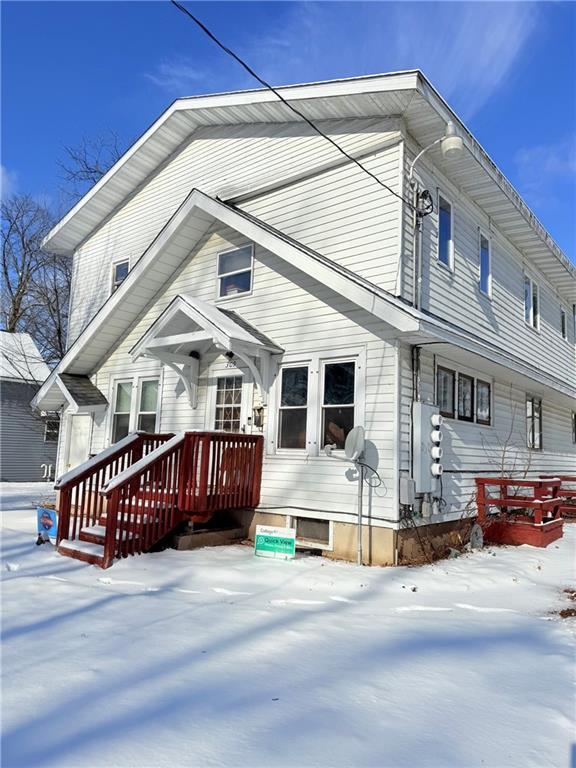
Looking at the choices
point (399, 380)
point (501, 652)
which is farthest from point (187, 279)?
point (501, 652)

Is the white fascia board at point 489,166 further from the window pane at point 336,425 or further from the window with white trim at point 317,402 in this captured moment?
the window pane at point 336,425

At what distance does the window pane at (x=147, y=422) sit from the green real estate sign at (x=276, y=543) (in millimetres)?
4203

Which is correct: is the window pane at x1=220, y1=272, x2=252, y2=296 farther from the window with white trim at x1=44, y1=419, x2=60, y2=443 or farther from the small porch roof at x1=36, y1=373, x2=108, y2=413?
the window with white trim at x1=44, y1=419, x2=60, y2=443

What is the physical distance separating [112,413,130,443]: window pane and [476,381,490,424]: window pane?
687 centimetres

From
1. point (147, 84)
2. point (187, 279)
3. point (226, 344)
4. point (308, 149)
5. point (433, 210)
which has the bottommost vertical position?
point (226, 344)

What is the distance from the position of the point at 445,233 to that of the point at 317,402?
3.72 m

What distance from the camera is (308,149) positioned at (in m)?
9.43

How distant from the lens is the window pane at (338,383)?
8156 mm

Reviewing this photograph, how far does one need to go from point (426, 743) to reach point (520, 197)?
1047cm

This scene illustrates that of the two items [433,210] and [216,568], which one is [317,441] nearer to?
[216,568]

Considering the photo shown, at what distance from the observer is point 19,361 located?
2114 cm

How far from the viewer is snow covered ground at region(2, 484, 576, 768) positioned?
2721 mm

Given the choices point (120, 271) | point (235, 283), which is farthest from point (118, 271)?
point (235, 283)

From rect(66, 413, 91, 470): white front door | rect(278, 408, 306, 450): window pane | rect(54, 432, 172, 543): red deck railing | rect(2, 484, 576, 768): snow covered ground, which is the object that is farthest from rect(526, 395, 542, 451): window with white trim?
rect(66, 413, 91, 470): white front door
